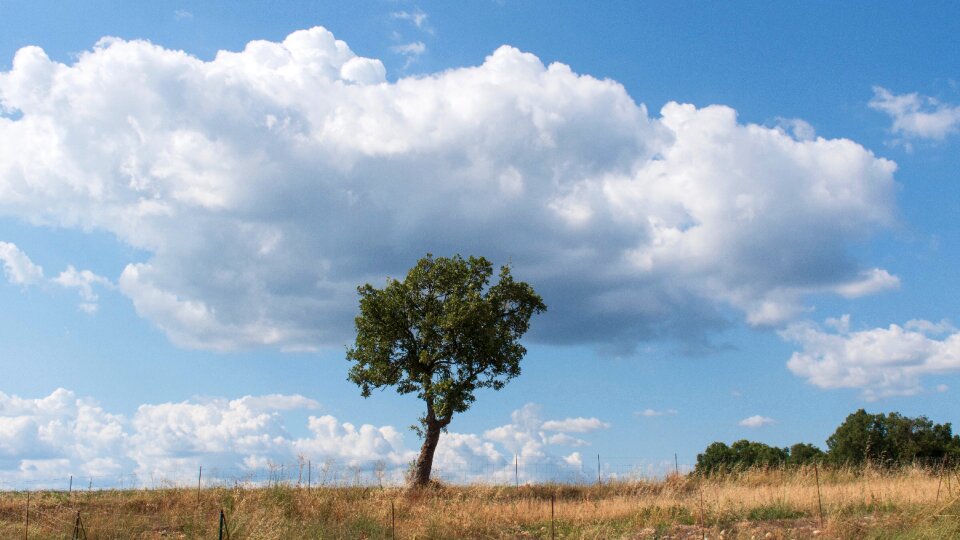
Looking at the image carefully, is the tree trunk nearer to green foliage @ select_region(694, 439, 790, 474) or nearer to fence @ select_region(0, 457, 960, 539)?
fence @ select_region(0, 457, 960, 539)

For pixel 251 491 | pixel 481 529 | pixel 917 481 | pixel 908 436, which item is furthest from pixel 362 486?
pixel 908 436

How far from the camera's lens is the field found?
23531 mm

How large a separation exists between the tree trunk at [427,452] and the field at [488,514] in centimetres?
344

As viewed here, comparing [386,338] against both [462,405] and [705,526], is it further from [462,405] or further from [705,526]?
[705,526]

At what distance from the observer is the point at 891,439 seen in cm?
5300

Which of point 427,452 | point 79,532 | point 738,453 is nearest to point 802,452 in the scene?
point 738,453

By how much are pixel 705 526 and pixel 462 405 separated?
49.5 feet

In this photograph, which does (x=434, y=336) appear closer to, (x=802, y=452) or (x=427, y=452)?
(x=427, y=452)

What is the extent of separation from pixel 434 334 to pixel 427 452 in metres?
5.42

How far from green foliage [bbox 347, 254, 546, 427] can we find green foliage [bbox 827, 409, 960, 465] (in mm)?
27059

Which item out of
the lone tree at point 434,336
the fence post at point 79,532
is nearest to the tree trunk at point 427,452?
the lone tree at point 434,336

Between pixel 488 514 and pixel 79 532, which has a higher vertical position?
pixel 488 514

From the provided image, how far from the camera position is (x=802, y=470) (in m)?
35.3

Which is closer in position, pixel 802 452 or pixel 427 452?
pixel 427 452
